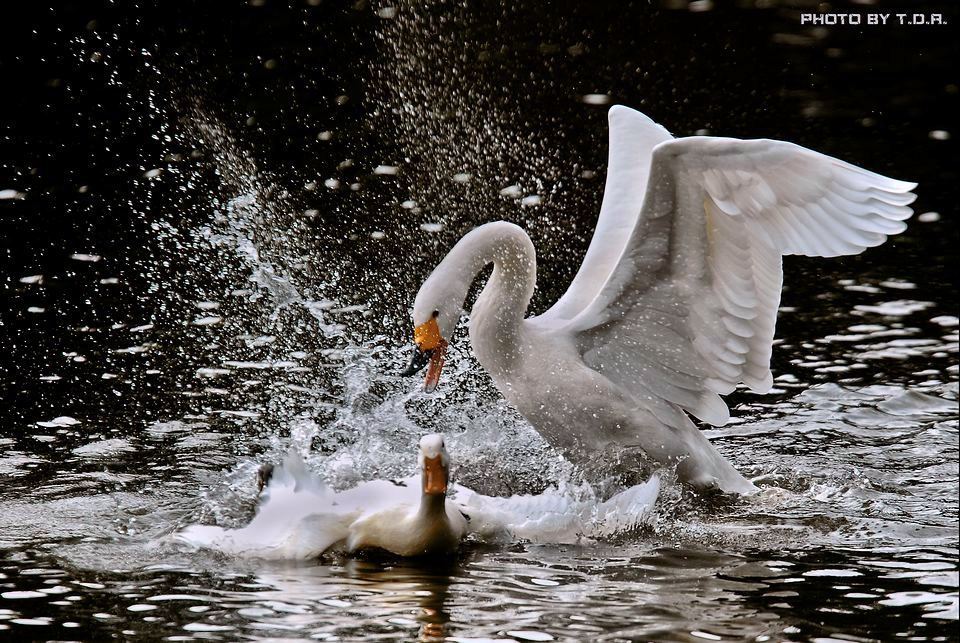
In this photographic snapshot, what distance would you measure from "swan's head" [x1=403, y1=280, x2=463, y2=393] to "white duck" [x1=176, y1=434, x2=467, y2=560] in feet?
2.51

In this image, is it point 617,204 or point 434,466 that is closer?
point 434,466

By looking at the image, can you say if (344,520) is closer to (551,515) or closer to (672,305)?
(551,515)

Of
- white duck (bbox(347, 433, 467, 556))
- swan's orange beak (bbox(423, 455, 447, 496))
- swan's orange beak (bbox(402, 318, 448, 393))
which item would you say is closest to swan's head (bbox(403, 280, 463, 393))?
swan's orange beak (bbox(402, 318, 448, 393))

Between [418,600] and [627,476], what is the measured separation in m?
2.16

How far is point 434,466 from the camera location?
6.35m

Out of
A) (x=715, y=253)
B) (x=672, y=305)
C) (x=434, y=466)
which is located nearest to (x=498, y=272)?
(x=672, y=305)

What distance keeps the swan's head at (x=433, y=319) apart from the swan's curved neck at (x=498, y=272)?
113 mm

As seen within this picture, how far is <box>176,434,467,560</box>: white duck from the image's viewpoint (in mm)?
6453

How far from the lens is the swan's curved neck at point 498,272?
745 cm

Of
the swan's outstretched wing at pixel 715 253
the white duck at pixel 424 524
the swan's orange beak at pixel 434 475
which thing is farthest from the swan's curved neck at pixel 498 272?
the swan's orange beak at pixel 434 475

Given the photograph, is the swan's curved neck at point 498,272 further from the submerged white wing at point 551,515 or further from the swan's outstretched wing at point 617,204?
the submerged white wing at point 551,515

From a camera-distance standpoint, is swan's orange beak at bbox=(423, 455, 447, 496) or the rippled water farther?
swan's orange beak at bbox=(423, 455, 447, 496)

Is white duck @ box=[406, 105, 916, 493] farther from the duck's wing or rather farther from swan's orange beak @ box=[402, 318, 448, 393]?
the duck's wing

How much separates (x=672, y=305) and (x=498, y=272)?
3.01ft
